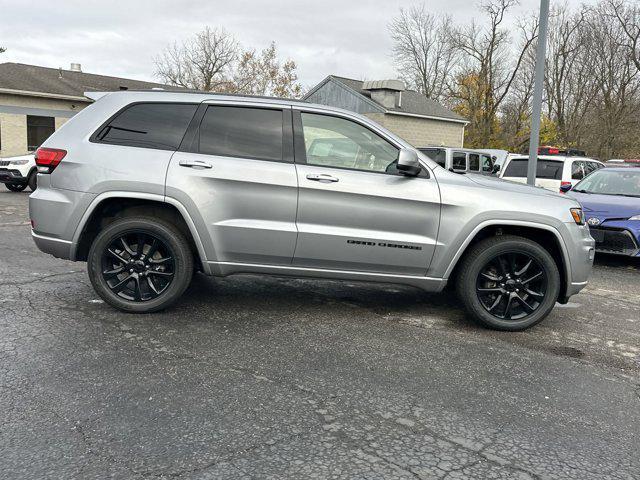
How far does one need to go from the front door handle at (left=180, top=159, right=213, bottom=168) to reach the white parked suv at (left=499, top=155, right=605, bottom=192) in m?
9.63

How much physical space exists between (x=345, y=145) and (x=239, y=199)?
1043 millimetres

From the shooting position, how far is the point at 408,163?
14.9 feet

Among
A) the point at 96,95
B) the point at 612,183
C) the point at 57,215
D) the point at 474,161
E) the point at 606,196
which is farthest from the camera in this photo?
the point at 474,161

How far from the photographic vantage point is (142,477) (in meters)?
2.49

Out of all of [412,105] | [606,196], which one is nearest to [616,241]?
[606,196]

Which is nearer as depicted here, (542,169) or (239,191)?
(239,191)

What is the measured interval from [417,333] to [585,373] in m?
1.30

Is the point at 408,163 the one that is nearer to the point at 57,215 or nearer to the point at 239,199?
the point at 239,199

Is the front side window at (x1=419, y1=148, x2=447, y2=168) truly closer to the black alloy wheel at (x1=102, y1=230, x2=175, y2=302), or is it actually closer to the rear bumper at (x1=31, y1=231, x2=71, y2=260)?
the black alloy wheel at (x1=102, y1=230, x2=175, y2=302)

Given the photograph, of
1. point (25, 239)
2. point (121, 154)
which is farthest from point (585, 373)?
point (25, 239)

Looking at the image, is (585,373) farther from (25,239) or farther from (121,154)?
(25,239)

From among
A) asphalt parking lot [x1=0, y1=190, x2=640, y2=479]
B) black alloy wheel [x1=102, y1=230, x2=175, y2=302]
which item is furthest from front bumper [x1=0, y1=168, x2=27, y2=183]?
black alloy wheel [x1=102, y1=230, x2=175, y2=302]

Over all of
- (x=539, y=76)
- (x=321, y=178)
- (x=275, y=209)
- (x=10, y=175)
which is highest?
(x=539, y=76)

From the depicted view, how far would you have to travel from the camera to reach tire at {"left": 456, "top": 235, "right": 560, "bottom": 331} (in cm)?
476
